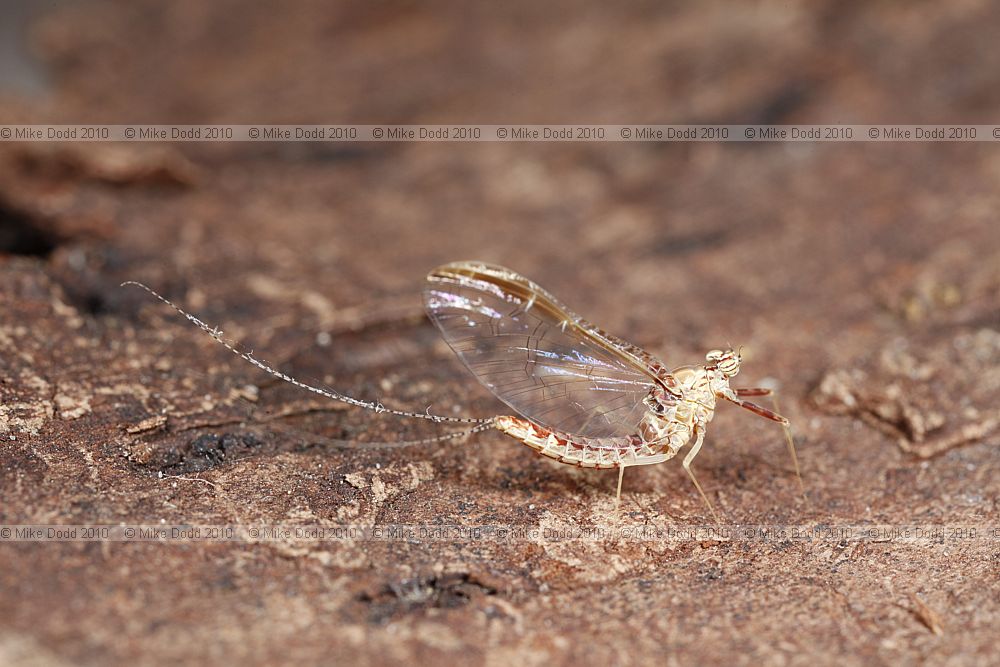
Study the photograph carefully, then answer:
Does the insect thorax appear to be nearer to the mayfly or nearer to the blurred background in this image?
the mayfly

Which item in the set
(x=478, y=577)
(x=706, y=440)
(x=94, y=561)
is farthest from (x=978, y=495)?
(x=94, y=561)

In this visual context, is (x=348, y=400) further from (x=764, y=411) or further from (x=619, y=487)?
(x=764, y=411)

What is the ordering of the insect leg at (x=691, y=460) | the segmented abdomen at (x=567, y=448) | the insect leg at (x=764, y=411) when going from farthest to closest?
the insect leg at (x=764, y=411), the insect leg at (x=691, y=460), the segmented abdomen at (x=567, y=448)

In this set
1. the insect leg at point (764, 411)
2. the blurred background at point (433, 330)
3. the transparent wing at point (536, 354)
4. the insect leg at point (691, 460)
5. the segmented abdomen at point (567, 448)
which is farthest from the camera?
the transparent wing at point (536, 354)

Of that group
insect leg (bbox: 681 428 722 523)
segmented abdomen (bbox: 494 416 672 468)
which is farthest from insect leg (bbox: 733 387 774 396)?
segmented abdomen (bbox: 494 416 672 468)

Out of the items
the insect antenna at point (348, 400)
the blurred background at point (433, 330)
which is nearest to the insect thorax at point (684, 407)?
the blurred background at point (433, 330)

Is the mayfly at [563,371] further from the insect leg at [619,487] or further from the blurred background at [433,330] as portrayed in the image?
the blurred background at [433,330]

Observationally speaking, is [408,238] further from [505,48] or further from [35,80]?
[35,80]

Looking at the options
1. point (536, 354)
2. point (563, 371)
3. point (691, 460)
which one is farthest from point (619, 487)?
point (536, 354)
